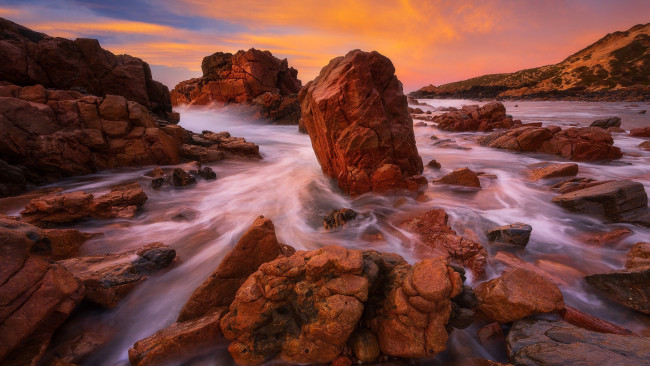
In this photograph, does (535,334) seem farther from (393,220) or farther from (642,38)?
(642,38)

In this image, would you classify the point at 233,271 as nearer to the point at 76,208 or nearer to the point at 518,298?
the point at 518,298

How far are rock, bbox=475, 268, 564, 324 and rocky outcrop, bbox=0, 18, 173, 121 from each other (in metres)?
16.0

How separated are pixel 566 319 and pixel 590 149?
11236mm

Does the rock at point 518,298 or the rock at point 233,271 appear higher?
the rock at point 233,271

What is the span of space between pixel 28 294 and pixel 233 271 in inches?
78.6

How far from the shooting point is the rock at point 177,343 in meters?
2.88

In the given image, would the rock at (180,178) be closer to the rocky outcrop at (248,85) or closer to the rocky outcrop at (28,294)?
the rocky outcrop at (28,294)

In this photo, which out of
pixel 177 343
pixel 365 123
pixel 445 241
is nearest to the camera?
pixel 177 343

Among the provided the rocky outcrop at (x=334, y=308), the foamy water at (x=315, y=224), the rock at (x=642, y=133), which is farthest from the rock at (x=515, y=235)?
the rock at (x=642, y=133)

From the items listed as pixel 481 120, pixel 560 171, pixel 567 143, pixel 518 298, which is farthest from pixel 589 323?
pixel 481 120

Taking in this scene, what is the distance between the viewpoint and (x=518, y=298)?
9.94ft

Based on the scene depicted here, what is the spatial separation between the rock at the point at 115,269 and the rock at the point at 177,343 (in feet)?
3.40

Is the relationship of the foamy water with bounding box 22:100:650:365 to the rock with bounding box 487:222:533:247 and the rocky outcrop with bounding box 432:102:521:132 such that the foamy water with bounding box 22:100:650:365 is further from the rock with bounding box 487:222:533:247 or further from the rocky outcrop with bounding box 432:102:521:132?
the rocky outcrop with bounding box 432:102:521:132

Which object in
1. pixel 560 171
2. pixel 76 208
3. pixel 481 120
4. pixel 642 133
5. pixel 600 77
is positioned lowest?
pixel 560 171
